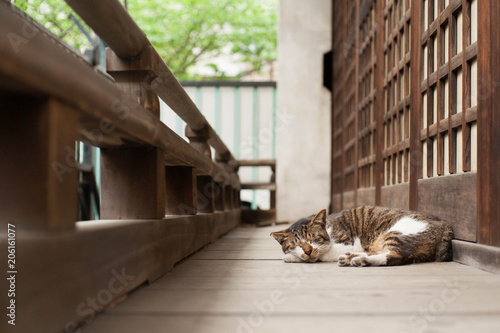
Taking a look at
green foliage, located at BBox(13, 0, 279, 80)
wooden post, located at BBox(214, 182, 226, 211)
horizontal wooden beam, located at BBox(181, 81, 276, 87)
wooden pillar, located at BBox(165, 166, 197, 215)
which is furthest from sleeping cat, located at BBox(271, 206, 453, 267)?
green foliage, located at BBox(13, 0, 279, 80)

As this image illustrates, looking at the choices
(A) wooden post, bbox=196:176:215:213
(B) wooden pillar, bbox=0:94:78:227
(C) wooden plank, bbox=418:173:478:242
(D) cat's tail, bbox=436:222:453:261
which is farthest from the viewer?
(A) wooden post, bbox=196:176:215:213

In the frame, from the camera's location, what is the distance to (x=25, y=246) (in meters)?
0.86

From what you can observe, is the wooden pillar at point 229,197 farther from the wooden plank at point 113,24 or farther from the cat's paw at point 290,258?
the wooden plank at point 113,24

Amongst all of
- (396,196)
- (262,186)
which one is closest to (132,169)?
(396,196)

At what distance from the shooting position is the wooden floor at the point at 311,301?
110cm

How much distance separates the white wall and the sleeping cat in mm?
4132

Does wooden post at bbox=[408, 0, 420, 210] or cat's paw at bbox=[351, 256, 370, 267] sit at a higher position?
wooden post at bbox=[408, 0, 420, 210]

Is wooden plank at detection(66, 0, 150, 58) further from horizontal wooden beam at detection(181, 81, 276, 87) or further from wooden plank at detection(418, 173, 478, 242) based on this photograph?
horizontal wooden beam at detection(181, 81, 276, 87)

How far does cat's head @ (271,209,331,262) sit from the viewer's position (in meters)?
2.41

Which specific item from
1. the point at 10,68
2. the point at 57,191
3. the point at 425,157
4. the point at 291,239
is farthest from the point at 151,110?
the point at 425,157

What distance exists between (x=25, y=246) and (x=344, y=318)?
2.52 ft

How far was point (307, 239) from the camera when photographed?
8.25 ft

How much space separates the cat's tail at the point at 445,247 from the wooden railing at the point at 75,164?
1.37m

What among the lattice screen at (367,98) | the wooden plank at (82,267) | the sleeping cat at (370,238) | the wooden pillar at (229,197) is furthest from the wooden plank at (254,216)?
the wooden plank at (82,267)
